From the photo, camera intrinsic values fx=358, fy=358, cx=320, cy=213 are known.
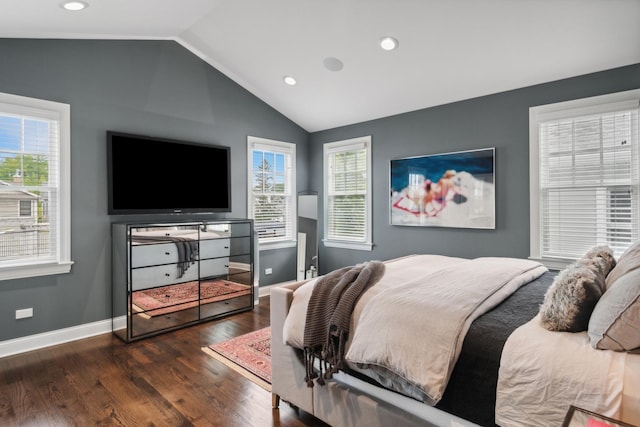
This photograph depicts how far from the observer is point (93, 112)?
141 inches

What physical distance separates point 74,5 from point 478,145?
3863mm

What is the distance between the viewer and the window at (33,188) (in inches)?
122

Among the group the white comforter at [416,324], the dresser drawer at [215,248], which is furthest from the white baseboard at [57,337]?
the white comforter at [416,324]

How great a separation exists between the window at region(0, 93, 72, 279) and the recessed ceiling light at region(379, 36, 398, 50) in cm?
306

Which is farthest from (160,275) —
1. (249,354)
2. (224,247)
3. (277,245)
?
(277,245)

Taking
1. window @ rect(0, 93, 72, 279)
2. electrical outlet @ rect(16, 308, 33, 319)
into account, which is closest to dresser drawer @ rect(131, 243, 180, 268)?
window @ rect(0, 93, 72, 279)

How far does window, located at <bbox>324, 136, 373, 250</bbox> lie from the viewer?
196 inches

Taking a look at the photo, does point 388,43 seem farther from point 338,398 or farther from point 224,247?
point 338,398

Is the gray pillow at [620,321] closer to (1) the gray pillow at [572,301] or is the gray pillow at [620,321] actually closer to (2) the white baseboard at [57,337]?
(1) the gray pillow at [572,301]

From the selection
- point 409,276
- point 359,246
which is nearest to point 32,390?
point 409,276

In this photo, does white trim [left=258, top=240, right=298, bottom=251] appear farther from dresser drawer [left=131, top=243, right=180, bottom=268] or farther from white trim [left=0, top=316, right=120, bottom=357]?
white trim [left=0, top=316, right=120, bottom=357]

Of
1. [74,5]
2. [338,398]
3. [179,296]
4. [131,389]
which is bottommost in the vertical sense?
[131,389]

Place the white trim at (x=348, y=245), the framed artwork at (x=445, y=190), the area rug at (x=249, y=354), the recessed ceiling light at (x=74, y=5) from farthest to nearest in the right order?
1. the white trim at (x=348, y=245)
2. the framed artwork at (x=445, y=190)
3. the area rug at (x=249, y=354)
4. the recessed ceiling light at (x=74, y=5)

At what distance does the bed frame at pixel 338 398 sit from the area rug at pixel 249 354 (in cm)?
48
